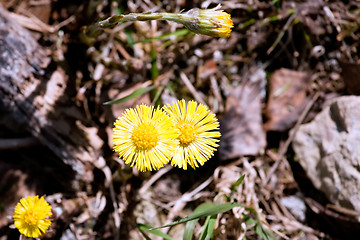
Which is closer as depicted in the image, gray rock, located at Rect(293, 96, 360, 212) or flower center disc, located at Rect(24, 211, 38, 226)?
flower center disc, located at Rect(24, 211, 38, 226)

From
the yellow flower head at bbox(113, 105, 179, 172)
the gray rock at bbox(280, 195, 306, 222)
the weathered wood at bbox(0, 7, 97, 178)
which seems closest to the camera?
the yellow flower head at bbox(113, 105, 179, 172)

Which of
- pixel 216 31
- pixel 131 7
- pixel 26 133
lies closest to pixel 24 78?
pixel 26 133

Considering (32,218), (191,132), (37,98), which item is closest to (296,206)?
(191,132)

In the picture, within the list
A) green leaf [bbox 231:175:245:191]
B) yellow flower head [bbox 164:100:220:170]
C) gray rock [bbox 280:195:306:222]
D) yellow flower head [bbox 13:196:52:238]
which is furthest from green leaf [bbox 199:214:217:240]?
yellow flower head [bbox 13:196:52:238]

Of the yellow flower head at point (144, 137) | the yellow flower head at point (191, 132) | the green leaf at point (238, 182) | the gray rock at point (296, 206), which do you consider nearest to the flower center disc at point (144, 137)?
the yellow flower head at point (144, 137)

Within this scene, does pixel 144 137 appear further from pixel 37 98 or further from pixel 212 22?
pixel 37 98

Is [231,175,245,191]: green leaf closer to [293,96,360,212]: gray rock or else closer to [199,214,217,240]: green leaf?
[199,214,217,240]: green leaf

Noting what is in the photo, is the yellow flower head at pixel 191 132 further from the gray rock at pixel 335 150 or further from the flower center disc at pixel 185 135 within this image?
the gray rock at pixel 335 150
